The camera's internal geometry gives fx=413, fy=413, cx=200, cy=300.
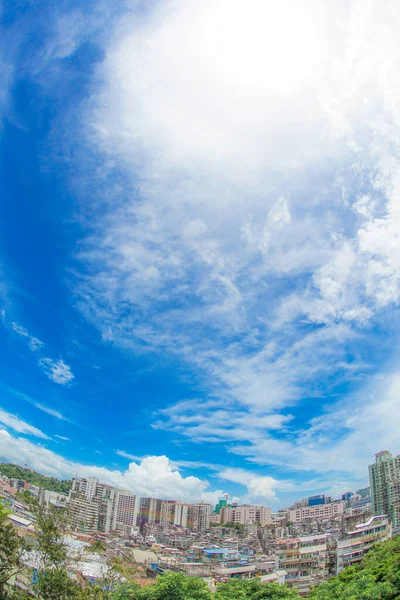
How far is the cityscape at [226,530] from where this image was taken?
30.3 metres

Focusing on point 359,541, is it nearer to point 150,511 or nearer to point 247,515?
point 150,511

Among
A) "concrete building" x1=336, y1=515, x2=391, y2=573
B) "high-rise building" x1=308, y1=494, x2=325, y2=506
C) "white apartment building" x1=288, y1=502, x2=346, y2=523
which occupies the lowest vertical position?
"concrete building" x1=336, y1=515, x2=391, y2=573

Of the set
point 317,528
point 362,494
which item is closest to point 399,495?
point 317,528

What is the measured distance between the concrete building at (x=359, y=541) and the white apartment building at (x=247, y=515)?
3439 centimetres

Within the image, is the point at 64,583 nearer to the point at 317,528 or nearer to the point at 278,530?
the point at 317,528

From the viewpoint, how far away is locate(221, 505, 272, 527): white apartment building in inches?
2606

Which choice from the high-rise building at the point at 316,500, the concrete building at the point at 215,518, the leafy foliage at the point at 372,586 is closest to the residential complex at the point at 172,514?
the concrete building at the point at 215,518

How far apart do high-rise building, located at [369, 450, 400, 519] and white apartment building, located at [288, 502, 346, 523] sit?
13551 mm

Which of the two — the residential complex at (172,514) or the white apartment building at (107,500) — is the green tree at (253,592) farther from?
the residential complex at (172,514)

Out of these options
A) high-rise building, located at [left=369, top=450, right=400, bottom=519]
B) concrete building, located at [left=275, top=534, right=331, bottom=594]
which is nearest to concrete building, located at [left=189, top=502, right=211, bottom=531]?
high-rise building, located at [left=369, top=450, right=400, bottom=519]

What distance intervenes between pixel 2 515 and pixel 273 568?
2600cm

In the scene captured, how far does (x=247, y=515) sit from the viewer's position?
222 ft

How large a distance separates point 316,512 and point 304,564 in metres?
32.8

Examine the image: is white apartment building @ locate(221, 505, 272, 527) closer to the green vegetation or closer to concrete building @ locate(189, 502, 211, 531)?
concrete building @ locate(189, 502, 211, 531)
